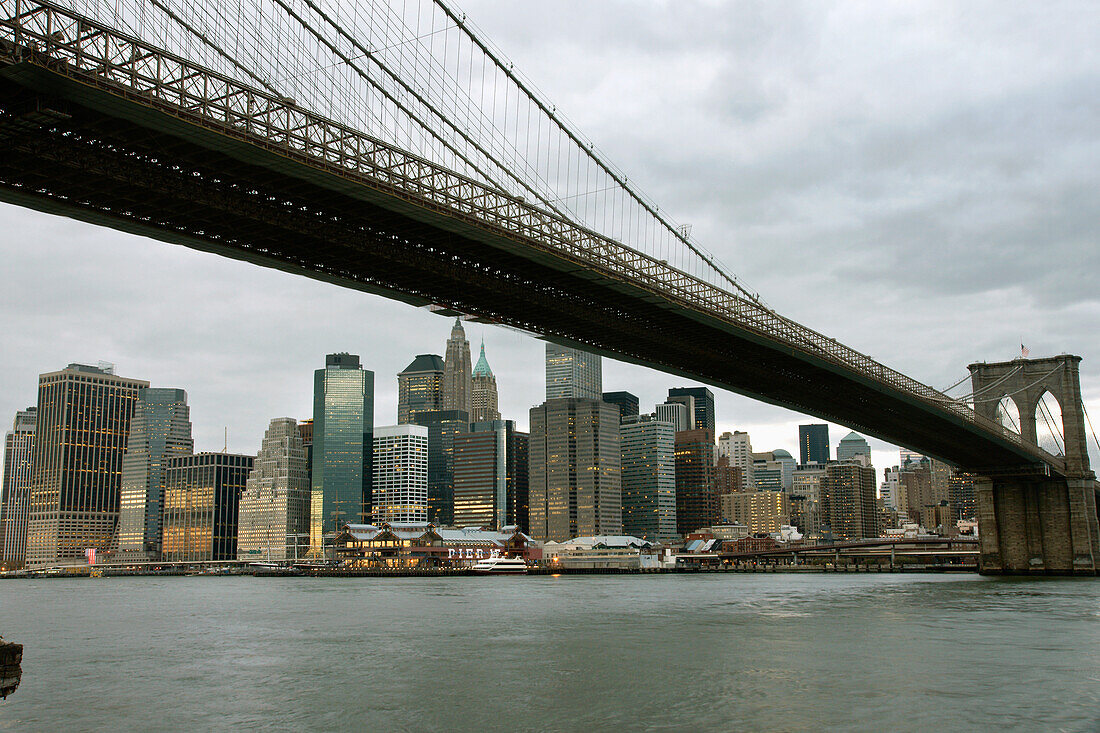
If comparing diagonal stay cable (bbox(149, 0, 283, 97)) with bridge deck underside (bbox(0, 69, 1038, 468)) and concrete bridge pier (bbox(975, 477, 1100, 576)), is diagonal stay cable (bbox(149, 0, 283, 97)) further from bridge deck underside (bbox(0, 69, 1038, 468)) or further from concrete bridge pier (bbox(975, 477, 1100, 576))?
concrete bridge pier (bbox(975, 477, 1100, 576))

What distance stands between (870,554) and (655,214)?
344 feet

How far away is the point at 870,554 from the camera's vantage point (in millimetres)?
135375

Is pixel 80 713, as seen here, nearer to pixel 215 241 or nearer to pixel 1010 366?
pixel 215 241

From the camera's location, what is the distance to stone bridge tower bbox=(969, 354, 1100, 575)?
63.9 meters

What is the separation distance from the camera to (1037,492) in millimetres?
66812

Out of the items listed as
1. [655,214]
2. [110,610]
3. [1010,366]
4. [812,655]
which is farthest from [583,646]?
[1010,366]

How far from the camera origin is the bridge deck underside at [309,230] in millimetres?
20984

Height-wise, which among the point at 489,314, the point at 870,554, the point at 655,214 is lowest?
the point at 870,554

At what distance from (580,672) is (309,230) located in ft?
44.0

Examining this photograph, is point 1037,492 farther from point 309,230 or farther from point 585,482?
point 585,482

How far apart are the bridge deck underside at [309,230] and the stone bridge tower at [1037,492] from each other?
28.1m

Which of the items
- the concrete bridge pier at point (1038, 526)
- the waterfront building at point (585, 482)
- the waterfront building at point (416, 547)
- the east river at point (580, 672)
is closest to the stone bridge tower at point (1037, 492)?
the concrete bridge pier at point (1038, 526)

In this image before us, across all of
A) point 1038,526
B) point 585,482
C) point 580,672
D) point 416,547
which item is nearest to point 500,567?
point 416,547

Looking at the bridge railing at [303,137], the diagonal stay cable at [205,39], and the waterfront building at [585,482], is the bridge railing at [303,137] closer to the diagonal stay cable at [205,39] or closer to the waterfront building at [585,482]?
the diagonal stay cable at [205,39]
